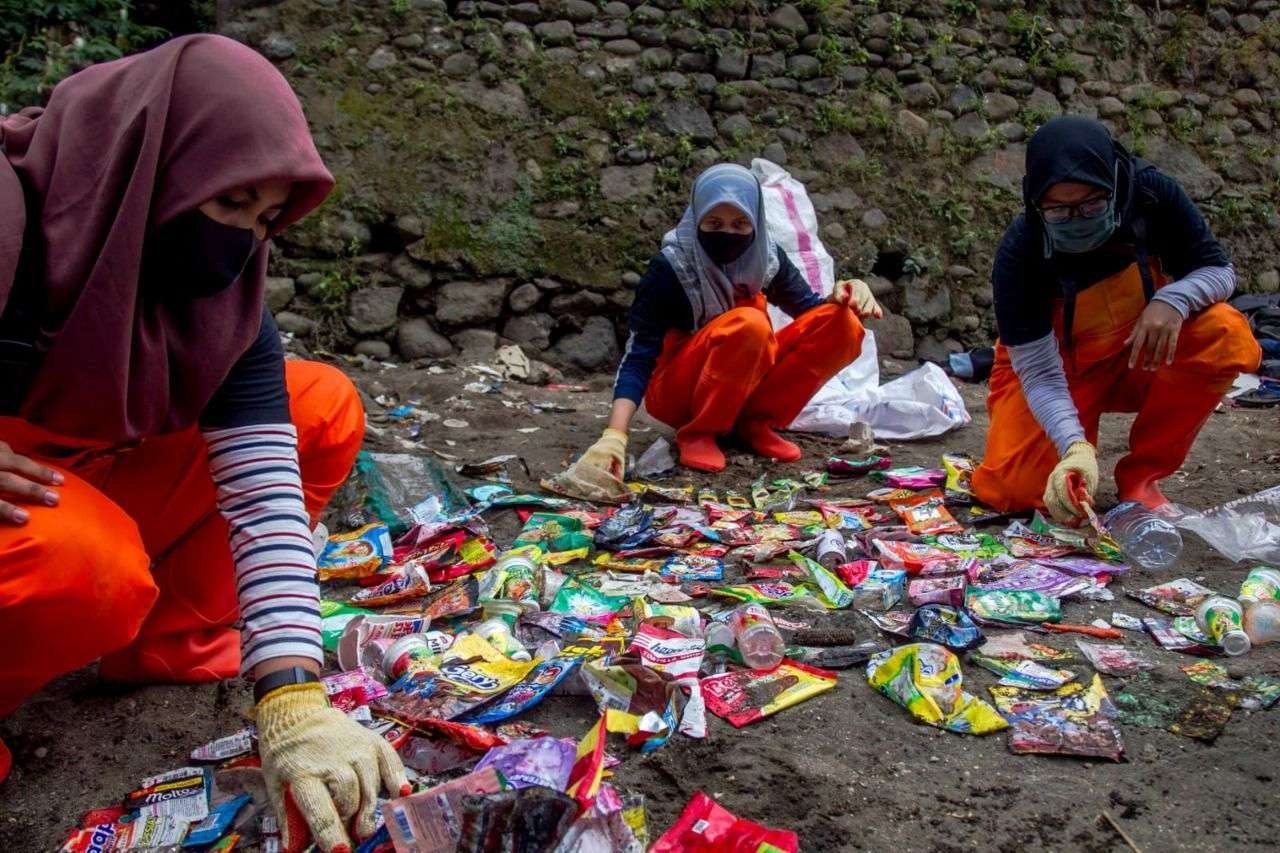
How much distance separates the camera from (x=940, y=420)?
13.2 ft

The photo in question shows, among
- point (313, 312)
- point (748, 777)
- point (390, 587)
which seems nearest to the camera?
point (748, 777)

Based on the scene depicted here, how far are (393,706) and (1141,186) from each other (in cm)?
227

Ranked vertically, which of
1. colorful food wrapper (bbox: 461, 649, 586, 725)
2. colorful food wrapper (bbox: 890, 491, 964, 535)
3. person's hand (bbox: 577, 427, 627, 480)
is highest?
colorful food wrapper (bbox: 461, 649, 586, 725)

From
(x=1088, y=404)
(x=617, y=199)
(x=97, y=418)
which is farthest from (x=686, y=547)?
(x=617, y=199)

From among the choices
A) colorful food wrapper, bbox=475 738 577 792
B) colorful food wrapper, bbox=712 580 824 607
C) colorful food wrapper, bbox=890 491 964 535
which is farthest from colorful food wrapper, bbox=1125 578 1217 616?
colorful food wrapper, bbox=475 738 577 792

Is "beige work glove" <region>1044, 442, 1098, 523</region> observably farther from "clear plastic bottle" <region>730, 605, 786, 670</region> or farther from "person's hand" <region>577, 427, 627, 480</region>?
"person's hand" <region>577, 427, 627, 480</region>

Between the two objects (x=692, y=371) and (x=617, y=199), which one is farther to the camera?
(x=617, y=199)

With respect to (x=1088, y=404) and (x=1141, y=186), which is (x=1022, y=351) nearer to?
(x=1088, y=404)

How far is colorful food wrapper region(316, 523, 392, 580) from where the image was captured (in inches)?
94.7

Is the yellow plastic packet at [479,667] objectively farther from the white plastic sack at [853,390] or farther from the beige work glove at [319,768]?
the white plastic sack at [853,390]

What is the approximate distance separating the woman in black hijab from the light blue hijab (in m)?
0.96

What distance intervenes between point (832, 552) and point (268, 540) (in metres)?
1.47

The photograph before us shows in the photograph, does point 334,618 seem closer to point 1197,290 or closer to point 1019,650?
point 1019,650

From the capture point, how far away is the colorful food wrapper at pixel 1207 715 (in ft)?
5.31
